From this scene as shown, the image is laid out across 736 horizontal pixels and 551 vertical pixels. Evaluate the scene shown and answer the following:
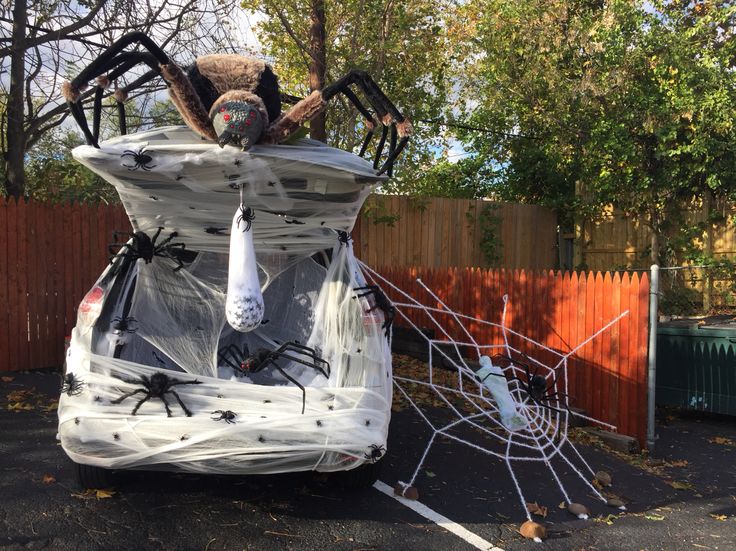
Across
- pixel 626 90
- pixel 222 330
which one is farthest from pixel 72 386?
pixel 626 90

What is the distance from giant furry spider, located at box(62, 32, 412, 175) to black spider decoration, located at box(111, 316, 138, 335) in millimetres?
1067

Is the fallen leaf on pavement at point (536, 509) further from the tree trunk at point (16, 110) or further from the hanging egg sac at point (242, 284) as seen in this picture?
the tree trunk at point (16, 110)

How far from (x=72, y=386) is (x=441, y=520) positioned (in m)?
2.34

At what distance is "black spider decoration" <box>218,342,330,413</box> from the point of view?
3582 mm

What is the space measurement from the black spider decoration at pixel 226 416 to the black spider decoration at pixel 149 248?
Answer: 1.27 meters

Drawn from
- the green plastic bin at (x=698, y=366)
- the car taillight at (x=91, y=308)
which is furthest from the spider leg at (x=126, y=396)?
the green plastic bin at (x=698, y=366)

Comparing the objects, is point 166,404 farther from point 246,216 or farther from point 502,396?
point 502,396

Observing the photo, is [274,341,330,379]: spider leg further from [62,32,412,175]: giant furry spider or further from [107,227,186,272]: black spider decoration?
[62,32,412,175]: giant furry spider

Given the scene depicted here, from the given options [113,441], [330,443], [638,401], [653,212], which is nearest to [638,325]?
[638,401]

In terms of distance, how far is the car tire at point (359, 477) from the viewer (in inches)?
151

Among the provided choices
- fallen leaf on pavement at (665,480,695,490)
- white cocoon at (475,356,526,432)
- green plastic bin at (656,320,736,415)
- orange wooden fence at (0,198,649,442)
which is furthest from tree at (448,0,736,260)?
white cocoon at (475,356,526,432)

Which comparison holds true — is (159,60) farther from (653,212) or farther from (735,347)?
(653,212)

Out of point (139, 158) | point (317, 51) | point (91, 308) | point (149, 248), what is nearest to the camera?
point (139, 158)

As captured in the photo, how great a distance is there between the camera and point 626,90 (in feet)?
37.2
